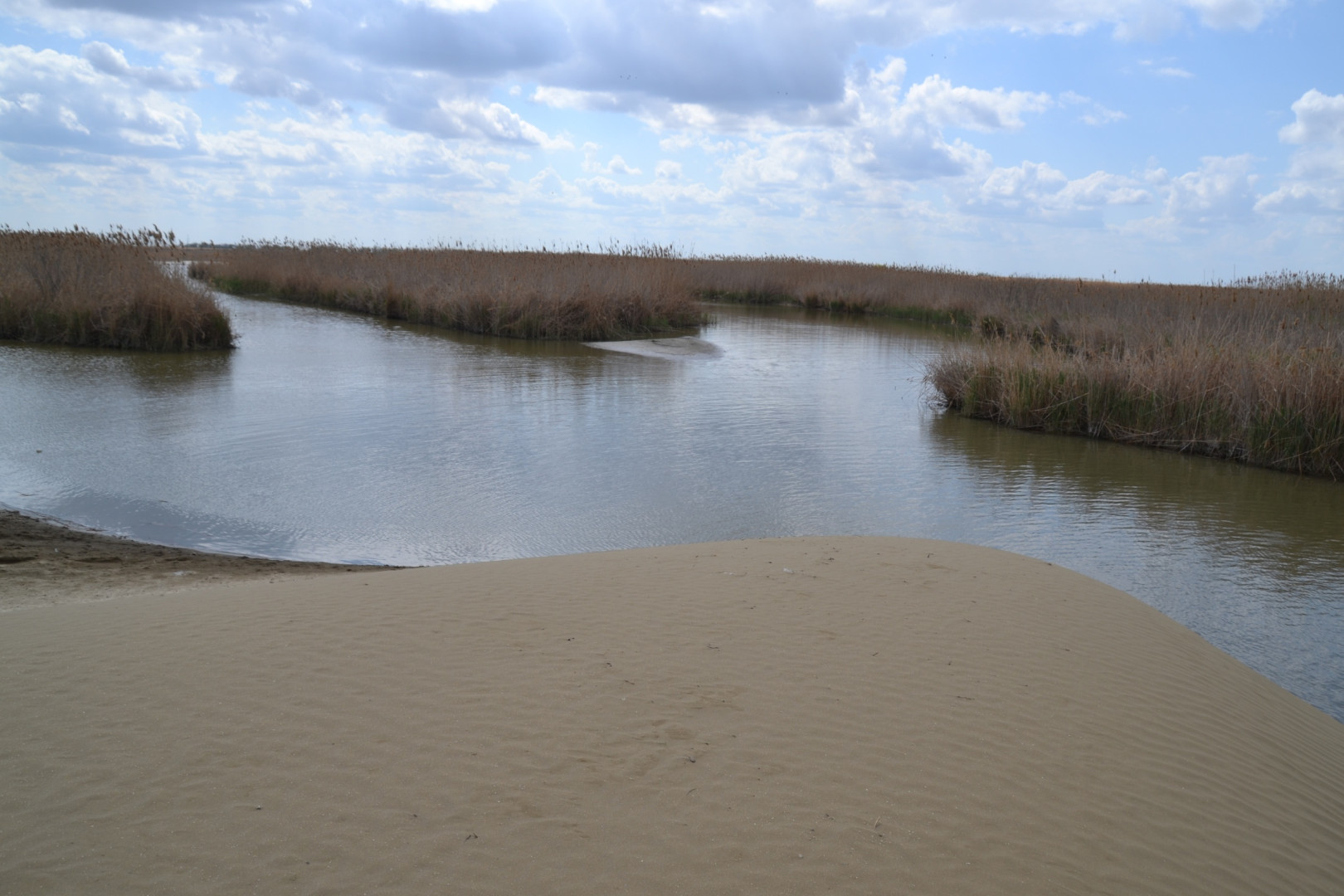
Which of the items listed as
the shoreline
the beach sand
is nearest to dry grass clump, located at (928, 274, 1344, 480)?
the beach sand

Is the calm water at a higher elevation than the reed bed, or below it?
below

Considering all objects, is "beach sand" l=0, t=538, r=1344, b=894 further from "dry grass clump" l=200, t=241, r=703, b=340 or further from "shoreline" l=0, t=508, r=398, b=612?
"dry grass clump" l=200, t=241, r=703, b=340

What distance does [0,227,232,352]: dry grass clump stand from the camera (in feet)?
48.0

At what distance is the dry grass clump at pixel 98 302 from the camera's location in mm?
14625

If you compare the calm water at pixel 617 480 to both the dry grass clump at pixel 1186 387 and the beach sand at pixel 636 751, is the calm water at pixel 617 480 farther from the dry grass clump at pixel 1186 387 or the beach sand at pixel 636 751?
the beach sand at pixel 636 751

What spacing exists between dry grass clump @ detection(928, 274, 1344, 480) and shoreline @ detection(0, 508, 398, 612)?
8.98 metres

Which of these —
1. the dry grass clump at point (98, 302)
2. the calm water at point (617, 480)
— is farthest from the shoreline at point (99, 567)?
the dry grass clump at point (98, 302)

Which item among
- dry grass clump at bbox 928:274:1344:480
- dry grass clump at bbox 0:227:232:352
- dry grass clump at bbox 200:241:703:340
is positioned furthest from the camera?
dry grass clump at bbox 200:241:703:340

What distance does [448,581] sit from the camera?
444 centimetres

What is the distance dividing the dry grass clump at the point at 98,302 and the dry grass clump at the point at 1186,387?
40.8 ft

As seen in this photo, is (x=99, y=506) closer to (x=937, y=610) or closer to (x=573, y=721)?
(x=573, y=721)

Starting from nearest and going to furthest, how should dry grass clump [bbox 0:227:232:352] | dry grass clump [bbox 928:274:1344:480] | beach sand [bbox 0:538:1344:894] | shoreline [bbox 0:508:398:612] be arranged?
beach sand [bbox 0:538:1344:894] → shoreline [bbox 0:508:398:612] → dry grass clump [bbox 928:274:1344:480] → dry grass clump [bbox 0:227:232:352]

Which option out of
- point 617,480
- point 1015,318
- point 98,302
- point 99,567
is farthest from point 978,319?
point 99,567

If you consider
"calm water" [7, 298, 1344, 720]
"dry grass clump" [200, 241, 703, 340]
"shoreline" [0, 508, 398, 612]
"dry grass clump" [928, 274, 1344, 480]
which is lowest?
"shoreline" [0, 508, 398, 612]
